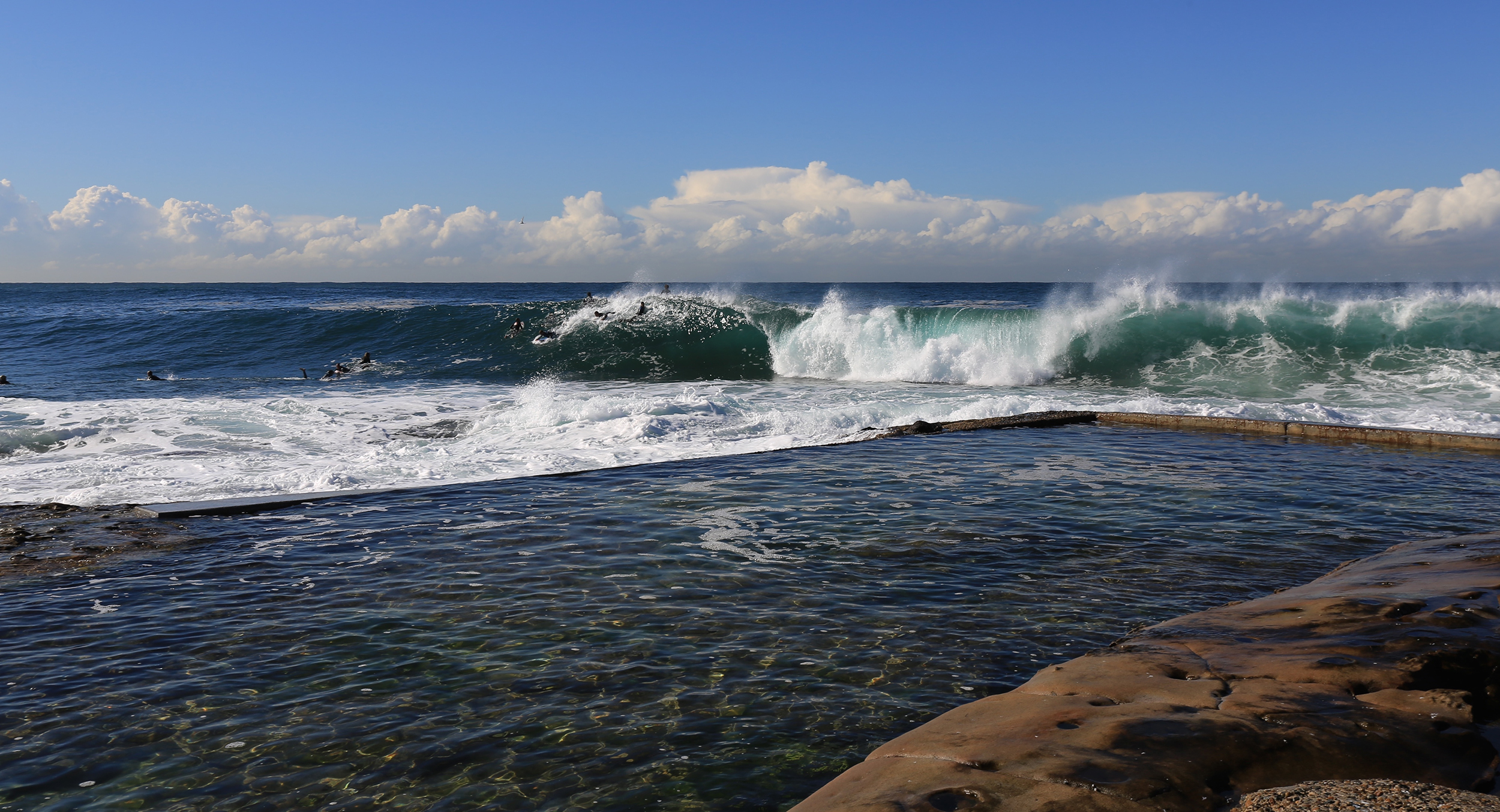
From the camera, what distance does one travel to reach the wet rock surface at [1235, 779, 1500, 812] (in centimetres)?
251

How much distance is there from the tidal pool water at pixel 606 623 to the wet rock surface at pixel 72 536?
29cm

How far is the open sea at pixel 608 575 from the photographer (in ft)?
12.2

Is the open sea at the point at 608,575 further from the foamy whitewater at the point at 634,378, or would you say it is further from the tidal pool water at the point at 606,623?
the foamy whitewater at the point at 634,378

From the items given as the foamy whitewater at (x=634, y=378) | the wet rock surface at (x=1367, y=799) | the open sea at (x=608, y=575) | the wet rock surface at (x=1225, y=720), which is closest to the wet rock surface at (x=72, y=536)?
the open sea at (x=608, y=575)

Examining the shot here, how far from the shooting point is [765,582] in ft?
19.8

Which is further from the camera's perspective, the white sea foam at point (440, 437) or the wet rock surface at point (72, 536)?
the white sea foam at point (440, 437)

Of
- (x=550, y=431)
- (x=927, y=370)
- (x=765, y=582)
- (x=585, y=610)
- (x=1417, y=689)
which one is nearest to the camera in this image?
(x=1417, y=689)

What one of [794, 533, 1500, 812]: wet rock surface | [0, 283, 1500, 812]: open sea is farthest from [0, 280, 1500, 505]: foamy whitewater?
[794, 533, 1500, 812]: wet rock surface

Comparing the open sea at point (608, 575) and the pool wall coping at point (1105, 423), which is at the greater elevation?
the pool wall coping at point (1105, 423)

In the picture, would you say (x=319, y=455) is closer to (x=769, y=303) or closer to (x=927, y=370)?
(x=927, y=370)

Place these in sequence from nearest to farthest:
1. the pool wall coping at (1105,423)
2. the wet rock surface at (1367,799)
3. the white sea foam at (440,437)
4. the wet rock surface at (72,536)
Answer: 1. the wet rock surface at (1367,799)
2. the wet rock surface at (72,536)
3. the pool wall coping at (1105,423)
4. the white sea foam at (440,437)

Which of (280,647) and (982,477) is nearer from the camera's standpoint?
(280,647)

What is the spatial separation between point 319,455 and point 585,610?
855 cm

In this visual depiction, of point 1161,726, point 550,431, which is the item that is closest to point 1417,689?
point 1161,726
